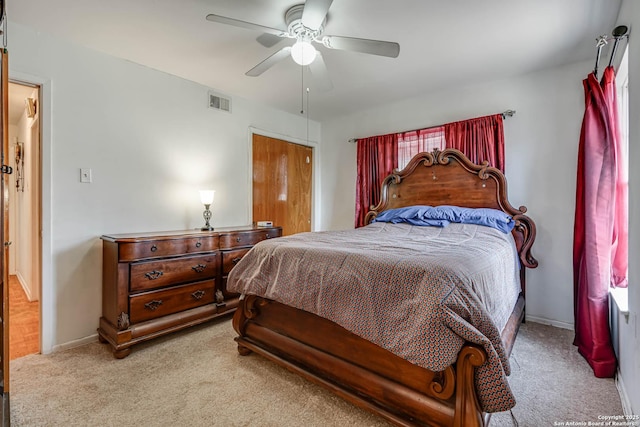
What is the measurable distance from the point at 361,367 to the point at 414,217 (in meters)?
1.98

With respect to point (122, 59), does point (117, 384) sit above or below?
below

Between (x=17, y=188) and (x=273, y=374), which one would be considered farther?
(x=17, y=188)

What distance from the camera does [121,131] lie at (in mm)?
2848

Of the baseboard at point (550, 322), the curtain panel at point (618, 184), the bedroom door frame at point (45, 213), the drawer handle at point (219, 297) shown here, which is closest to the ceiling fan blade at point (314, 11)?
the curtain panel at point (618, 184)

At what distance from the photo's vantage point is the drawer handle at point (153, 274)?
2518 millimetres

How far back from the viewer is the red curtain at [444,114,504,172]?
3.23 m

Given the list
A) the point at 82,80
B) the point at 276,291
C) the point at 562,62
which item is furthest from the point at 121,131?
the point at 562,62

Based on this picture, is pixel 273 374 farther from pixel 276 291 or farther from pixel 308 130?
pixel 308 130

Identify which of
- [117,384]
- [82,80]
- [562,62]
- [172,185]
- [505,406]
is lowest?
[117,384]

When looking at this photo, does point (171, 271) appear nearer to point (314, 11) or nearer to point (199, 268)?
point (199, 268)

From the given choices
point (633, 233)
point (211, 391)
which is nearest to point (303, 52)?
point (633, 233)

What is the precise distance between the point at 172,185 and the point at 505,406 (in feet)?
10.7

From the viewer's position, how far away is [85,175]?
2637 millimetres

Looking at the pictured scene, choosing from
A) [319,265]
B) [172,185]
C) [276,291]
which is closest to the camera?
[319,265]
